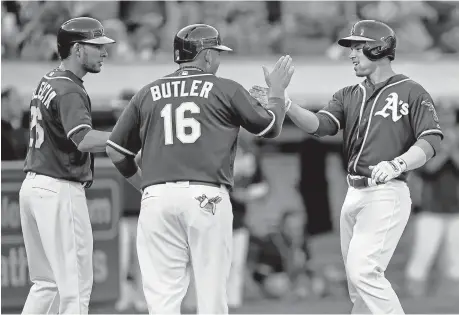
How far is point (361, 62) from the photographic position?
274 inches

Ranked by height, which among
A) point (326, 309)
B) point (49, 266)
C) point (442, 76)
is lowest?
point (326, 309)

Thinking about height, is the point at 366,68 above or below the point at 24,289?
above

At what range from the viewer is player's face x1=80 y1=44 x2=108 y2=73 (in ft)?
23.5

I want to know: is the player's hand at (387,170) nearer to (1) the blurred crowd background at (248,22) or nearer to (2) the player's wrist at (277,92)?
(2) the player's wrist at (277,92)

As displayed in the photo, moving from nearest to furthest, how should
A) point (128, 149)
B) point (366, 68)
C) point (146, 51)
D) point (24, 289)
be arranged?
1. point (128, 149)
2. point (366, 68)
3. point (24, 289)
4. point (146, 51)

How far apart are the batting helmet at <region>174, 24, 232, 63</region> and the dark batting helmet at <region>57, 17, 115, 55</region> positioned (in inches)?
43.9

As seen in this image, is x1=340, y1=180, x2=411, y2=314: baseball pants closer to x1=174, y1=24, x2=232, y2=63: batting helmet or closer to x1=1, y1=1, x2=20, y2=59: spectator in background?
x1=174, y1=24, x2=232, y2=63: batting helmet

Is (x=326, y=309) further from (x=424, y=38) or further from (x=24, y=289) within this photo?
(x=424, y=38)

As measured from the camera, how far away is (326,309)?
10.5m

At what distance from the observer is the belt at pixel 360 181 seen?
6734 mm

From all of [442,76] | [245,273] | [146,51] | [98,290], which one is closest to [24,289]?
[98,290]

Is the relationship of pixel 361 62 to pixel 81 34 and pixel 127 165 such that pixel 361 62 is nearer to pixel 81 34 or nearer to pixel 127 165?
pixel 127 165

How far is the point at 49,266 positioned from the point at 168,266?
4.72ft

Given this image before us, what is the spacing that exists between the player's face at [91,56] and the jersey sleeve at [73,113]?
0.41m
